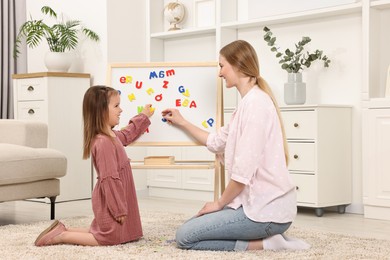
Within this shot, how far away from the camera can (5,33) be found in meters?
5.91

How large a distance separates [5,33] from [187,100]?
3.23m

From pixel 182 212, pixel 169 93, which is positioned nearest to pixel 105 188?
pixel 169 93

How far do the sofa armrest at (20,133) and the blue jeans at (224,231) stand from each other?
163cm

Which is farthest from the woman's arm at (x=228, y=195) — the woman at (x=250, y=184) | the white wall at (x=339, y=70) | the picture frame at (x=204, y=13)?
the picture frame at (x=204, y=13)

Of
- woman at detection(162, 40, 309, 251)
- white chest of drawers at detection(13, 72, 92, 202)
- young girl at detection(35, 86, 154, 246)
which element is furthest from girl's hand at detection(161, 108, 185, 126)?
white chest of drawers at detection(13, 72, 92, 202)

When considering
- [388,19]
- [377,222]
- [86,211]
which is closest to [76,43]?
[86,211]

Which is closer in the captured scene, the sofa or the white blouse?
the white blouse

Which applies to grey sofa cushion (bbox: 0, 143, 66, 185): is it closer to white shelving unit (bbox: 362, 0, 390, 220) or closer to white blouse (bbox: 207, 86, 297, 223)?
white blouse (bbox: 207, 86, 297, 223)

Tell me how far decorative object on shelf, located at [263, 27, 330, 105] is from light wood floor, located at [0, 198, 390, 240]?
2.54 ft

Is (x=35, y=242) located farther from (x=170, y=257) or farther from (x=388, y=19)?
(x=388, y=19)

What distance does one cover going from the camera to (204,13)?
517 centimetres

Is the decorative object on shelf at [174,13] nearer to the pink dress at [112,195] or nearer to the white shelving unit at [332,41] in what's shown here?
the white shelving unit at [332,41]

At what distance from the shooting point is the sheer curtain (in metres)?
5.90

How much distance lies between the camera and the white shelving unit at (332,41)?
13.2ft
